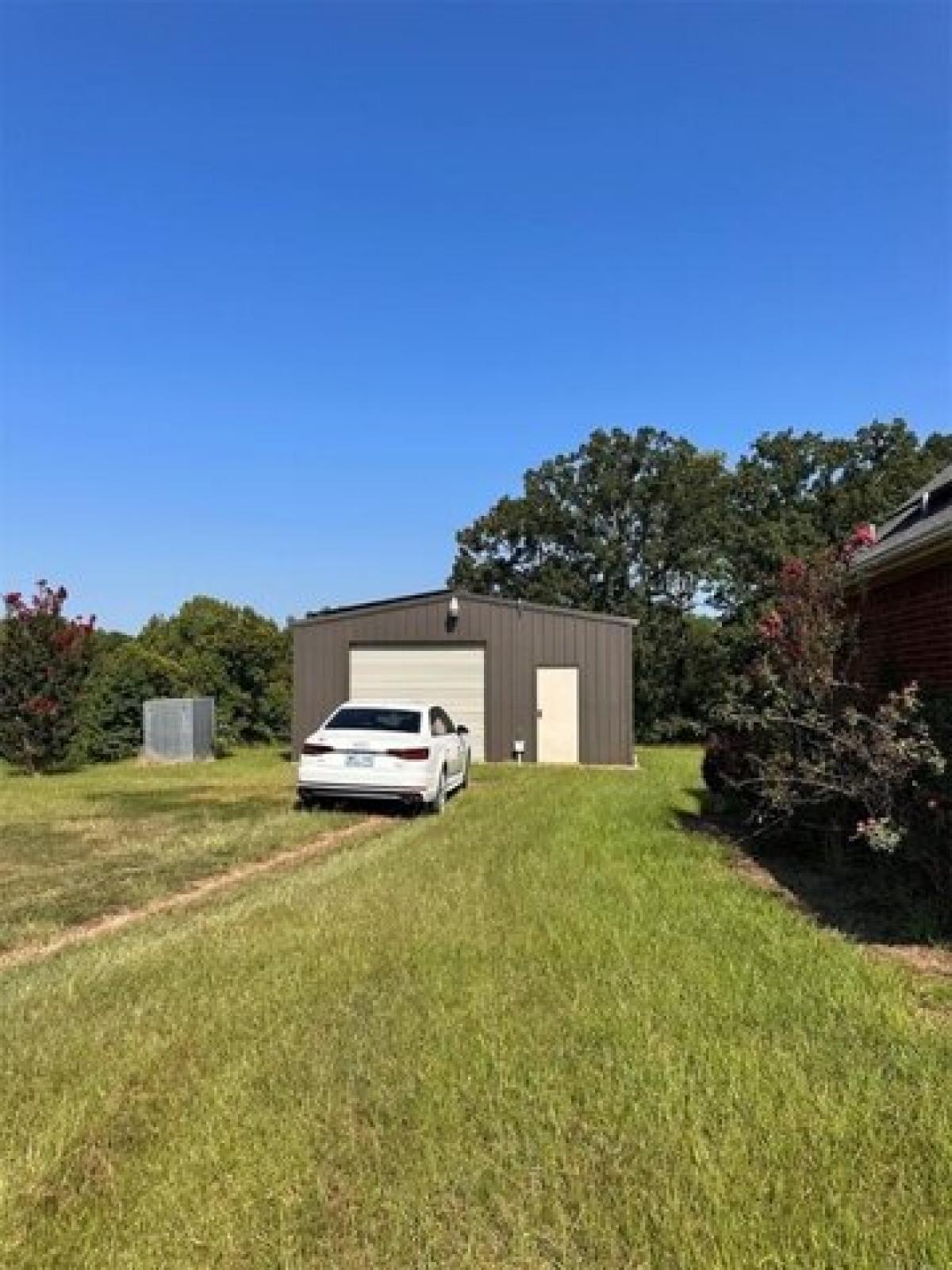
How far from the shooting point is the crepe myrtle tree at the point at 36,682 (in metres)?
23.7

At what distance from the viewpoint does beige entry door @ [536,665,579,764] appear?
2588cm

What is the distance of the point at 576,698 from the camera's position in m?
25.9

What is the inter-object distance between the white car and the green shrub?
14074 millimetres

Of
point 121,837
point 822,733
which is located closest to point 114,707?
point 121,837

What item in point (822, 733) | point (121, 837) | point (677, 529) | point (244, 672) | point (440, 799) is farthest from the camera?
point (677, 529)

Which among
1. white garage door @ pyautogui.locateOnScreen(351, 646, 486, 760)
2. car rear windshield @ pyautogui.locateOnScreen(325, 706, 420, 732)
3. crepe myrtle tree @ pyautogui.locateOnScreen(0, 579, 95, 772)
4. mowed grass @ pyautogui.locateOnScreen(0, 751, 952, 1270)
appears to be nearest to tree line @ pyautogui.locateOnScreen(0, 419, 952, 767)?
crepe myrtle tree @ pyautogui.locateOnScreen(0, 579, 95, 772)

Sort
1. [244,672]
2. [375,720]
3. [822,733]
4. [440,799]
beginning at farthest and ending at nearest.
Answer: [244,672] < [440,799] < [375,720] < [822,733]

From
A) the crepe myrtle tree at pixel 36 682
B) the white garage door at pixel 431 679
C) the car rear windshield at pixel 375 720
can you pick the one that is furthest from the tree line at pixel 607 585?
the car rear windshield at pixel 375 720

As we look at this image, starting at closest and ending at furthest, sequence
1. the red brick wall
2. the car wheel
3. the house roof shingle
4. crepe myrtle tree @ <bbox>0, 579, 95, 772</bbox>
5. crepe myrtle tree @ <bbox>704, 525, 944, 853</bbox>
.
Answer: crepe myrtle tree @ <bbox>704, 525, 944, 853</bbox> → the house roof shingle → the red brick wall → the car wheel → crepe myrtle tree @ <bbox>0, 579, 95, 772</bbox>

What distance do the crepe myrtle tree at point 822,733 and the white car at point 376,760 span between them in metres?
4.02

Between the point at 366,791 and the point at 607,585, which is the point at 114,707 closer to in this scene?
the point at 366,791

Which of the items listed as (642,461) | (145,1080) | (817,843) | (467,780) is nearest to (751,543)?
(642,461)

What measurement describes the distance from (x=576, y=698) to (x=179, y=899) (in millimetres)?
18078

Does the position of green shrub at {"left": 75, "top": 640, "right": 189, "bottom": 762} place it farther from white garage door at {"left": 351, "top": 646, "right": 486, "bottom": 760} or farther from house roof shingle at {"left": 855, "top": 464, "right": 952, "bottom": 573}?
house roof shingle at {"left": 855, "top": 464, "right": 952, "bottom": 573}
